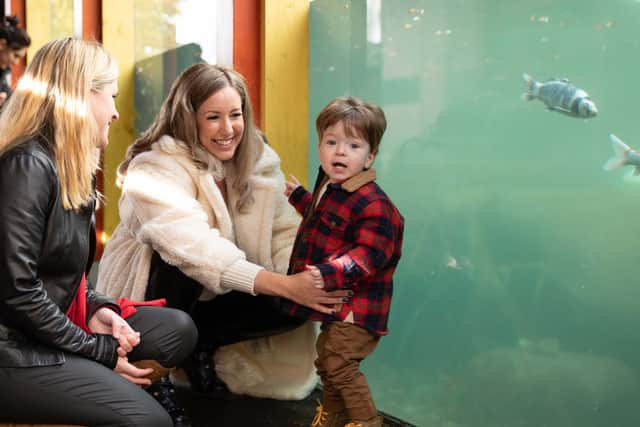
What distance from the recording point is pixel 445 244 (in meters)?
2.95

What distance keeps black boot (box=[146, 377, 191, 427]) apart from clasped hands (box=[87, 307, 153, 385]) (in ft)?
1.81

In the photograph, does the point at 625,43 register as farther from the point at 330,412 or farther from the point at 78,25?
the point at 78,25

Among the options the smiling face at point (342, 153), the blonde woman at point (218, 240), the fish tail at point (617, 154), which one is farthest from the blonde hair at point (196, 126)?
the fish tail at point (617, 154)

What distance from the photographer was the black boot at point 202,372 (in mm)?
3021

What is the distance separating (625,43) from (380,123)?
751mm

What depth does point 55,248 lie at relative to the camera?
1.83 m

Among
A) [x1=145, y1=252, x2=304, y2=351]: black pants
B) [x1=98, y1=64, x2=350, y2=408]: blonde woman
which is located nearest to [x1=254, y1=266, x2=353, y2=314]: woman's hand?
[x1=98, y1=64, x2=350, y2=408]: blonde woman

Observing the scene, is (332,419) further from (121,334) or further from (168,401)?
(121,334)

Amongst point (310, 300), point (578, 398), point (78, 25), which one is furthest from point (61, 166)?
point (78, 25)

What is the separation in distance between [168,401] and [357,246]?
85cm

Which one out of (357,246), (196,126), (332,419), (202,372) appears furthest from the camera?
(202,372)

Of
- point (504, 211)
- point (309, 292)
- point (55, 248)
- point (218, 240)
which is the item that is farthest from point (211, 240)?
point (504, 211)

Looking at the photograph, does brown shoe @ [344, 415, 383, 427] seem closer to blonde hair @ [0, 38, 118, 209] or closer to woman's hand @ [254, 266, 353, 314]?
woman's hand @ [254, 266, 353, 314]

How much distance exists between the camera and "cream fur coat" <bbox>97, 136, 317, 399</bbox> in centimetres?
258
